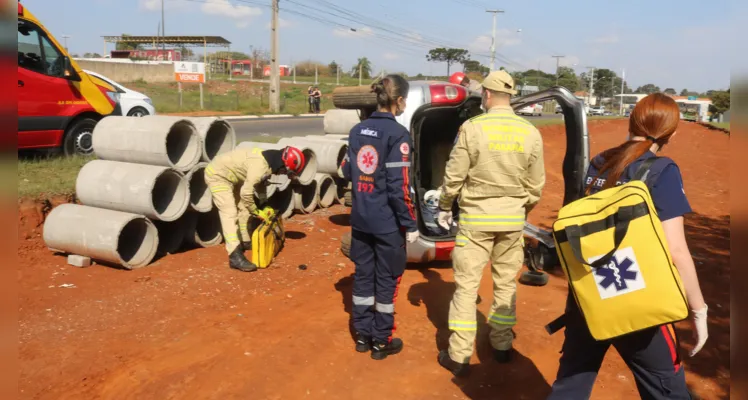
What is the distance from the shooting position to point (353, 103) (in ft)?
21.5

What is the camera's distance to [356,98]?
6539mm

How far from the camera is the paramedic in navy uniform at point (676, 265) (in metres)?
2.53

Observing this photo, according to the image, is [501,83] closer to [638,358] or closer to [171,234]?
[638,358]

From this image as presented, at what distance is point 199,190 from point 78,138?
384 centimetres

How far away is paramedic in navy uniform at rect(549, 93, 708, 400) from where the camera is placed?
2.53 m

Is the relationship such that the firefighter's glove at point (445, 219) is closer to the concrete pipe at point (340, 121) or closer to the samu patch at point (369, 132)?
the samu patch at point (369, 132)

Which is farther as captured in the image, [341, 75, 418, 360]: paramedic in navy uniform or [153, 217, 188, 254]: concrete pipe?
[153, 217, 188, 254]: concrete pipe

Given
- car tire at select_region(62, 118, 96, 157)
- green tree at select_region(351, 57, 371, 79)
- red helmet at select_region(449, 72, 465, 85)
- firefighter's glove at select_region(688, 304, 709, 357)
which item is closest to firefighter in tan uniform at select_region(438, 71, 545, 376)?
firefighter's glove at select_region(688, 304, 709, 357)

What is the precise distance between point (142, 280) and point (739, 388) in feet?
17.5

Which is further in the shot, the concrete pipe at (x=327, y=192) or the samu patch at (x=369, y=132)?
the concrete pipe at (x=327, y=192)

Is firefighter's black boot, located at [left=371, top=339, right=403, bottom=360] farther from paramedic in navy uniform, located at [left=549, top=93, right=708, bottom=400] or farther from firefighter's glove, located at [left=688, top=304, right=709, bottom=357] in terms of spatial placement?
firefighter's glove, located at [left=688, top=304, right=709, bottom=357]

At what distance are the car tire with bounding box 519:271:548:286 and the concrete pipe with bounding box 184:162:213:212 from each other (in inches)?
153

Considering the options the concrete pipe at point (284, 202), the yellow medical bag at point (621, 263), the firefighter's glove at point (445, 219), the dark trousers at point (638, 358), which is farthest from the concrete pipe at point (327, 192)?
the yellow medical bag at point (621, 263)

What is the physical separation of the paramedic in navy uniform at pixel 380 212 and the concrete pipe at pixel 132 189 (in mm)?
3021
